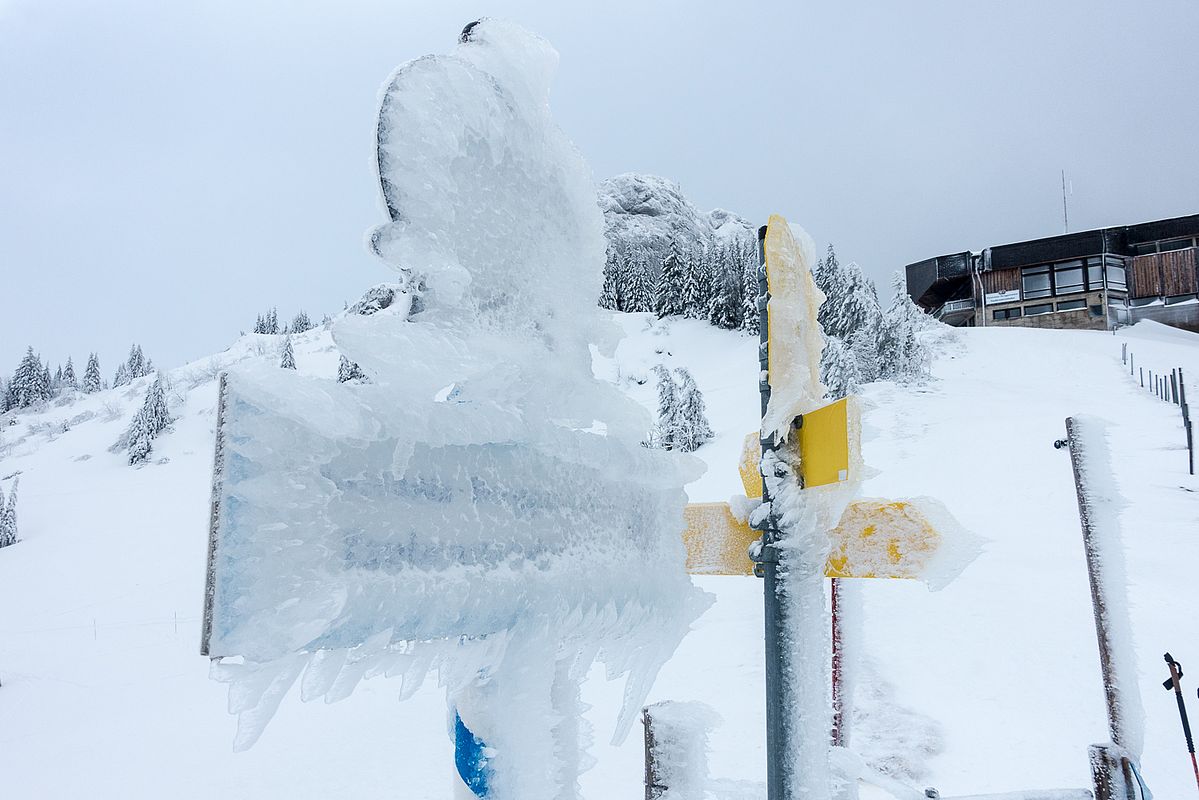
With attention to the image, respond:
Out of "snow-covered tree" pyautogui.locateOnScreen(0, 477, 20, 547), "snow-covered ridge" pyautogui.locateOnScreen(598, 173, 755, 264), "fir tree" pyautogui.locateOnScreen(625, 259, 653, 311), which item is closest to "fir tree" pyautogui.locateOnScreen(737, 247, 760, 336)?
"fir tree" pyautogui.locateOnScreen(625, 259, 653, 311)

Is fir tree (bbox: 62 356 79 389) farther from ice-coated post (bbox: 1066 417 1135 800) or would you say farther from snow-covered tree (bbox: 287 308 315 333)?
ice-coated post (bbox: 1066 417 1135 800)

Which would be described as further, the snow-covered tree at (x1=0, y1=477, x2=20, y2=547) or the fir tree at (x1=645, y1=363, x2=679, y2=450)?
the fir tree at (x1=645, y1=363, x2=679, y2=450)

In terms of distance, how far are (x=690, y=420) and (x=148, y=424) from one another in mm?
14421

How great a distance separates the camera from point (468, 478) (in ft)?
1.92

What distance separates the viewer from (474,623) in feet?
1.85

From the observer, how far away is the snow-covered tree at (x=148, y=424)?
1722cm

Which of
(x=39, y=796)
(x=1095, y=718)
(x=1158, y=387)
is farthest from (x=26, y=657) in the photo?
(x=1158, y=387)

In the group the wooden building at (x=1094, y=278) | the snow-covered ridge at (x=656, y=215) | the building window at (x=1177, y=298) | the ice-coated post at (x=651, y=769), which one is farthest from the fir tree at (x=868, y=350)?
the snow-covered ridge at (x=656, y=215)

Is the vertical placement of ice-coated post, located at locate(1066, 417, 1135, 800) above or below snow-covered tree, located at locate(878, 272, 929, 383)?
below

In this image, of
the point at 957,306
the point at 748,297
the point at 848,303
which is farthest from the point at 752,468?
the point at 957,306

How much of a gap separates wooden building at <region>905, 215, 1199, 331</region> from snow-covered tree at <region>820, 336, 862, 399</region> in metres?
17.7

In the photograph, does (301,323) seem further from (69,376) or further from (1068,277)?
(1068,277)

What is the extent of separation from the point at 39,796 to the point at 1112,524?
622 centimetres

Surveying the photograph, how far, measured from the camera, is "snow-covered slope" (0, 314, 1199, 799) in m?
4.09
